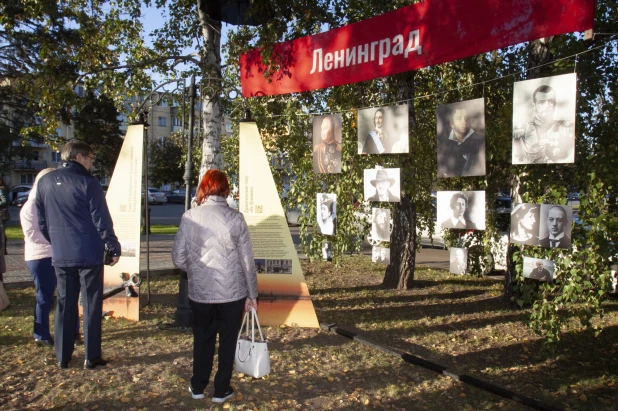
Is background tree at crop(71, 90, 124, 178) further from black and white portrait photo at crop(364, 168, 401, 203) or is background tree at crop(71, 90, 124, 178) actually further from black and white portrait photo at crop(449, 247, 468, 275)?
black and white portrait photo at crop(449, 247, 468, 275)

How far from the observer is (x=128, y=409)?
4109mm

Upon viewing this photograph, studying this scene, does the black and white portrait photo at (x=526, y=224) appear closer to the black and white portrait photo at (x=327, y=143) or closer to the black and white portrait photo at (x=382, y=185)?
the black and white portrait photo at (x=382, y=185)

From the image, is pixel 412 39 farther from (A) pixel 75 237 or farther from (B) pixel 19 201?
(B) pixel 19 201

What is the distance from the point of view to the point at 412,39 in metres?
5.83

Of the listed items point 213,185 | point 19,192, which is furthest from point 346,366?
point 19,192

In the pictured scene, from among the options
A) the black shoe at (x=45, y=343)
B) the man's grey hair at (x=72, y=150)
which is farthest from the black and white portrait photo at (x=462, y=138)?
the black shoe at (x=45, y=343)

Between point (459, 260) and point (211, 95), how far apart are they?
4.29 meters

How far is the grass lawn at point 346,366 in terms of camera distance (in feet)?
14.3

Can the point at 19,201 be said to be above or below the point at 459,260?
above

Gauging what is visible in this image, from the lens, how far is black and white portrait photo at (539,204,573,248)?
5.13 metres

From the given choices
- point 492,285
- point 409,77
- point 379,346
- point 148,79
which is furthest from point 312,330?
point 148,79

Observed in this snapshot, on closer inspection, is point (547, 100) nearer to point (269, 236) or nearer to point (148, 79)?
point (269, 236)

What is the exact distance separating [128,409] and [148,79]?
6947 millimetres

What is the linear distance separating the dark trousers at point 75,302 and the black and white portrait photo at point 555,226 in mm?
4143
